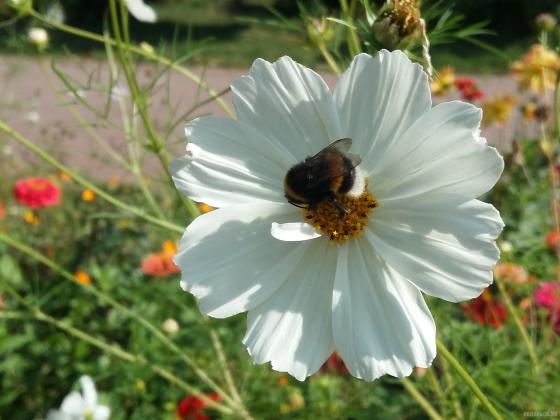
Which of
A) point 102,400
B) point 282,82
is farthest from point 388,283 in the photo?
point 102,400

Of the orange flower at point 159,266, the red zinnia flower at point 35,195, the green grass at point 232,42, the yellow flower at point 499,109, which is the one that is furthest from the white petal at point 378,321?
the green grass at point 232,42

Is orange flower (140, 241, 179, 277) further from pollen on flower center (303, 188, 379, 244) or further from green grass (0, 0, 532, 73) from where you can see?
green grass (0, 0, 532, 73)

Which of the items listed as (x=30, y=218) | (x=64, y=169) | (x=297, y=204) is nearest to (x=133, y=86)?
(x=64, y=169)

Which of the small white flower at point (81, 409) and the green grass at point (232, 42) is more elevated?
the small white flower at point (81, 409)

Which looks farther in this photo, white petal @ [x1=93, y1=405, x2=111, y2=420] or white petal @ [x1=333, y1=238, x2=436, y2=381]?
white petal @ [x1=93, y1=405, x2=111, y2=420]

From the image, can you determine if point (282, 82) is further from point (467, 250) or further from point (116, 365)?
point (116, 365)

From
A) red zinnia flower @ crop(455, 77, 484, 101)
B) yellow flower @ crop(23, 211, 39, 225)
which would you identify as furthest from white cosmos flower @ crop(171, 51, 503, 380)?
yellow flower @ crop(23, 211, 39, 225)

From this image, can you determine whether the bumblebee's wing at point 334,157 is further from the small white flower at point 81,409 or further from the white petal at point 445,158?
the small white flower at point 81,409
